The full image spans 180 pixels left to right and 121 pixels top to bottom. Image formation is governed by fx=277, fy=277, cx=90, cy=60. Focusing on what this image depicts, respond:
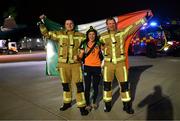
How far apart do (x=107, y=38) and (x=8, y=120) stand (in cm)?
278

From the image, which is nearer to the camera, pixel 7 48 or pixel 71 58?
pixel 71 58

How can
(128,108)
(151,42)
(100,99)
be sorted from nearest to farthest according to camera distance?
(128,108), (100,99), (151,42)

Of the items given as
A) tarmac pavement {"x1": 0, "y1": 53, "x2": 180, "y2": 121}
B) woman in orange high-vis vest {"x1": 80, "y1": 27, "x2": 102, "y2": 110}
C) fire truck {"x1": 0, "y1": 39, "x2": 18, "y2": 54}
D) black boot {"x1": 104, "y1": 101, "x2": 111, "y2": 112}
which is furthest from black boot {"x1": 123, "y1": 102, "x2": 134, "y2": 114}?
fire truck {"x1": 0, "y1": 39, "x2": 18, "y2": 54}

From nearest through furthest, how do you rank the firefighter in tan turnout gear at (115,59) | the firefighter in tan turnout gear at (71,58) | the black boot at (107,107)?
the firefighter in tan turnout gear at (115,59) < the firefighter in tan turnout gear at (71,58) < the black boot at (107,107)

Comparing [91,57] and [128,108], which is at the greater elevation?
[91,57]

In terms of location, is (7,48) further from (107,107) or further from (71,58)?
(107,107)

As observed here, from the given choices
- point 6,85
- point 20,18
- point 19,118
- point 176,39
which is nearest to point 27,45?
point 20,18

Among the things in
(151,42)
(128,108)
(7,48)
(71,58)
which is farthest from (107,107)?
(7,48)

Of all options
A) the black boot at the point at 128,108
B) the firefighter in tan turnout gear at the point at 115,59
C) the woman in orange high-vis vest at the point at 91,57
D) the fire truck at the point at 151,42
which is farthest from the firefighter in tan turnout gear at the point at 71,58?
the fire truck at the point at 151,42

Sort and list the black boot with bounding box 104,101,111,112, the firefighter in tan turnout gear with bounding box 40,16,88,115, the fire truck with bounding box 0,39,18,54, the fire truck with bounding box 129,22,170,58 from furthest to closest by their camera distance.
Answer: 1. the fire truck with bounding box 0,39,18,54
2. the fire truck with bounding box 129,22,170,58
3. the black boot with bounding box 104,101,111,112
4. the firefighter in tan turnout gear with bounding box 40,16,88,115

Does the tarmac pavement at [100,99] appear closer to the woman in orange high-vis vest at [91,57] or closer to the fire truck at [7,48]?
the woman in orange high-vis vest at [91,57]

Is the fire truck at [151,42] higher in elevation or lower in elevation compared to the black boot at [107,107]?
higher

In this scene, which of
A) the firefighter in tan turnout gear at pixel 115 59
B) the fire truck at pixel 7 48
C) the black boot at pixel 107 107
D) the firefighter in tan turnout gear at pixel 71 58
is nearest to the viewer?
the firefighter in tan turnout gear at pixel 115 59

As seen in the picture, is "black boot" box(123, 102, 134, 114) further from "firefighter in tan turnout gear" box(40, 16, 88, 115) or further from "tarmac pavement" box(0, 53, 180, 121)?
"firefighter in tan turnout gear" box(40, 16, 88, 115)
